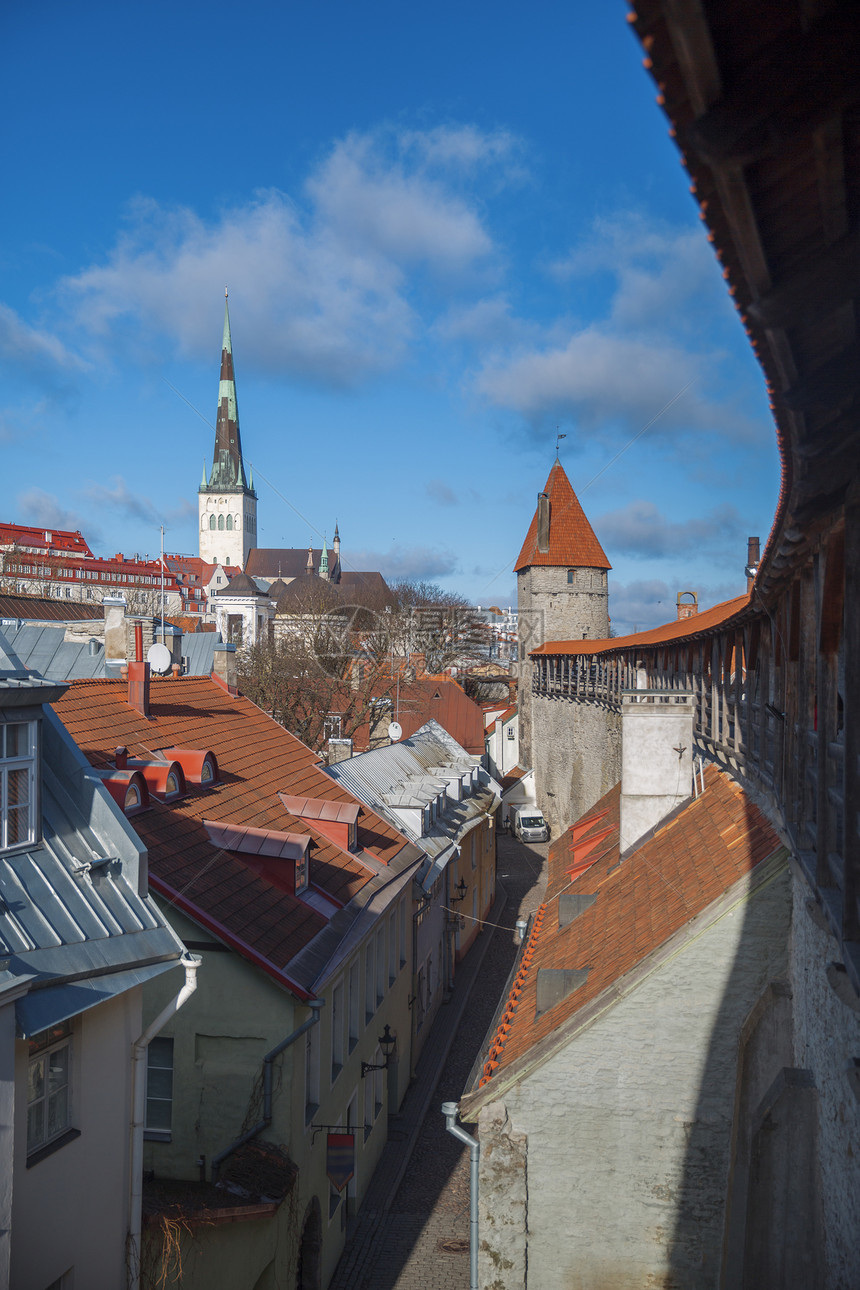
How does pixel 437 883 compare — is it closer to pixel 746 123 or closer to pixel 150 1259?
pixel 150 1259

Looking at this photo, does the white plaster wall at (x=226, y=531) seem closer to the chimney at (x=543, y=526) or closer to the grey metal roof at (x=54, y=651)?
the chimney at (x=543, y=526)

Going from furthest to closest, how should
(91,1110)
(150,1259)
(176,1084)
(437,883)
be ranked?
(437,883) < (176,1084) < (150,1259) < (91,1110)

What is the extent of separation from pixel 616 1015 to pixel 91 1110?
4.29 metres

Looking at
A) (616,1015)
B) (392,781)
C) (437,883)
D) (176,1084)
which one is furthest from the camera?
(392,781)

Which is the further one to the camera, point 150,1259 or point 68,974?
point 150,1259

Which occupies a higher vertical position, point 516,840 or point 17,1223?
point 17,1223

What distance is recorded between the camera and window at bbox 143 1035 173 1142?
9.84 m

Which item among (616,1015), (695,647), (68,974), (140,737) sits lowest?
(616,1015)

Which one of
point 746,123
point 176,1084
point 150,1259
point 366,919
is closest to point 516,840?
point 366,919

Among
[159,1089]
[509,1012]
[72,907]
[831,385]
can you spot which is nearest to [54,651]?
[159,1089]

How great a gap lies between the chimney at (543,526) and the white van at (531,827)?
14699 mm

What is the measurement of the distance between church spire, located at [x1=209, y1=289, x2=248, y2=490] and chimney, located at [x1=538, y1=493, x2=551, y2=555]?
82.1 metres

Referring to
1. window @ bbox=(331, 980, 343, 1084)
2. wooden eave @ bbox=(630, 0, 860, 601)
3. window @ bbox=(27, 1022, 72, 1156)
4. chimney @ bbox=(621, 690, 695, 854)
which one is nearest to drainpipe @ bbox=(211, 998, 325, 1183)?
window @ bbox=(331, 980, 343, 1084)

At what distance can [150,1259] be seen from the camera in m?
7.41
